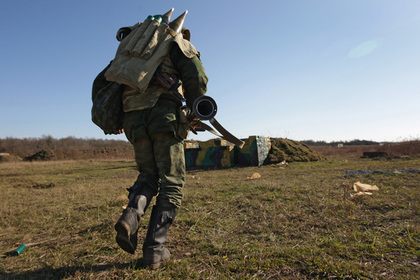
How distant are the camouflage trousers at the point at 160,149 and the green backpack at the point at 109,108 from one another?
125 mm

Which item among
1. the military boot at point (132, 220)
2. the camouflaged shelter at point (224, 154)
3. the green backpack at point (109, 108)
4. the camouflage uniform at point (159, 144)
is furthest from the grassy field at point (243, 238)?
the camouflaged shelter at point (224, 154)

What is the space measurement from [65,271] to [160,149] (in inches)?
44.4

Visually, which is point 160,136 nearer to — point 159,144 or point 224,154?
point 159,144

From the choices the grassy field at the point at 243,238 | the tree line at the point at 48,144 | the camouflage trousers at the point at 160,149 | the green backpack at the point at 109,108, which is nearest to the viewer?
the grassy field at the point at 243,238

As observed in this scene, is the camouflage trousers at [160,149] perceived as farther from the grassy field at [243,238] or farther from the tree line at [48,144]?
the tree line at [48,144]

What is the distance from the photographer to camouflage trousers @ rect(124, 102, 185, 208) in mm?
1957

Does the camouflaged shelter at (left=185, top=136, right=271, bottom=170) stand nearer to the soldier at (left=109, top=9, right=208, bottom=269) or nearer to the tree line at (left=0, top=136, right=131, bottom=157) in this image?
the soldier at (left=109, top=9, right=208, bottom=269)

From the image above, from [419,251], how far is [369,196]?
7.32ft

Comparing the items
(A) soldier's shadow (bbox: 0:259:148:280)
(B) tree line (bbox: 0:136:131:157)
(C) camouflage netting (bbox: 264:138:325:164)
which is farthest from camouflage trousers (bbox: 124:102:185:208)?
(B) tree line (bbox: 0:136:131:157)

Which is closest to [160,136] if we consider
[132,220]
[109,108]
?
[109,108]

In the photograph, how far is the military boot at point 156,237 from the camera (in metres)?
1.83

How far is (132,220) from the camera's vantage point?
1.73m

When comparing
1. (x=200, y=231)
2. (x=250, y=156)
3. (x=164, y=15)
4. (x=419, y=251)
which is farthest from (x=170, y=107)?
(x=250, y=156)

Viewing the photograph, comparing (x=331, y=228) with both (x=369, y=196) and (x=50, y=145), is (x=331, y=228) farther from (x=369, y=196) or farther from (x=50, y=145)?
(x=50, y=145)
